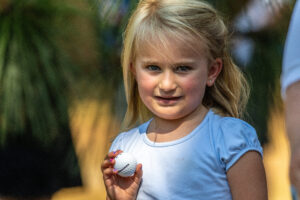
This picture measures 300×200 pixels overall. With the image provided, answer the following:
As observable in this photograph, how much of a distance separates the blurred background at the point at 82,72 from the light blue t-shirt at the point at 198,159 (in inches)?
27.1

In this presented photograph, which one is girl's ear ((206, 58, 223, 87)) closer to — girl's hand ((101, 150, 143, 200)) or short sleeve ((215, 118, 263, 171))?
short sleeve ((215, 118, 263, 171))

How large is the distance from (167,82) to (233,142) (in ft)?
0.63

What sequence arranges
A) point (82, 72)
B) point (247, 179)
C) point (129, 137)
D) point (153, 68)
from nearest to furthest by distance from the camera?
point (247, 179) → point (153, 68) → point (129, 137) → point (82, 72)

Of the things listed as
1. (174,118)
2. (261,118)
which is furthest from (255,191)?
(261,118)

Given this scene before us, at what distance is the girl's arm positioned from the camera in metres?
1.07

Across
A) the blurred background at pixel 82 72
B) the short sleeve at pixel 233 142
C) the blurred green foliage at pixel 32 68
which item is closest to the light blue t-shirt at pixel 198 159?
the short sleeve at pixel 233 142

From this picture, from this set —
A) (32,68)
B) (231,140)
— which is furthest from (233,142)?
(32,68)

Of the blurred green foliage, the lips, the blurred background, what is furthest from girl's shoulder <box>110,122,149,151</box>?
the blurred green foliage

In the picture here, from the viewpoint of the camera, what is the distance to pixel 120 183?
124 cm

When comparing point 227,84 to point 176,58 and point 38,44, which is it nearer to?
point 176,58

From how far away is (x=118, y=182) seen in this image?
1.24 m

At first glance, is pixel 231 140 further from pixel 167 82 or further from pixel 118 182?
pixel 118 182

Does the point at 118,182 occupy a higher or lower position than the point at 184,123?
lower

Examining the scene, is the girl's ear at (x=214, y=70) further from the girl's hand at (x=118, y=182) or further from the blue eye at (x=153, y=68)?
the girl's hand at (x=118, y=182)
